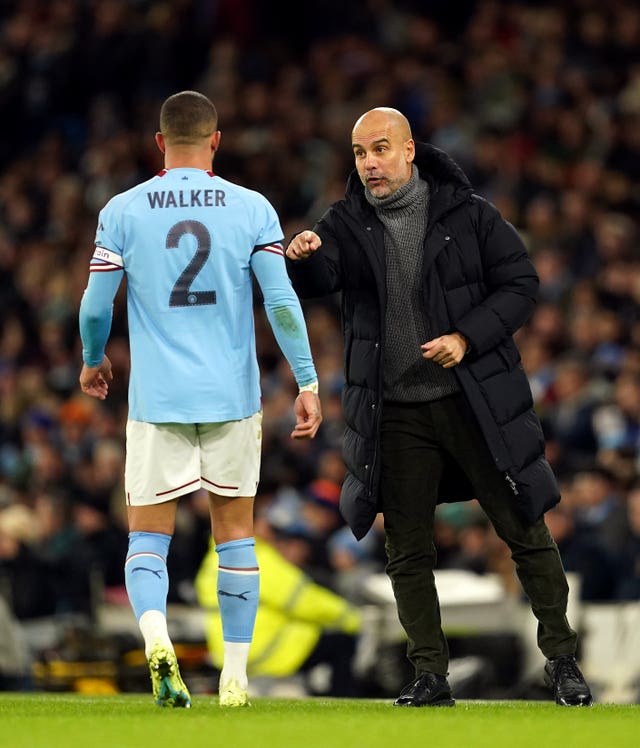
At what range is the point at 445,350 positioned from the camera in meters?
6.48

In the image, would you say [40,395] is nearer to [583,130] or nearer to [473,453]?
[583,130]

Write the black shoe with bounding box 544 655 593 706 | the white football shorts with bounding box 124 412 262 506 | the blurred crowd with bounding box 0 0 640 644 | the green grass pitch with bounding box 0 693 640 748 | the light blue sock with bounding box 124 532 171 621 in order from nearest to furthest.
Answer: the green grass pitch with bounding box 0 693 640 748 < the light blue sock with bounding box 124 532 171 621 < the white football shorts with bounding box 124 412 262 506 < the black shoe with bounding box 544 655 593 706 < the blurred crowd with bounding box 0 0 640 644

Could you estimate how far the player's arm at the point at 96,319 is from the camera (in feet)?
21.3

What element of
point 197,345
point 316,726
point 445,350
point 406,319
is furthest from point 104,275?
point 316,726

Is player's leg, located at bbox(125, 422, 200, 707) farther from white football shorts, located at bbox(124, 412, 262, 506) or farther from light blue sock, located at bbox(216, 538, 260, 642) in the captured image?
light blue sock, located at bbox(216, 538, 260, 642)

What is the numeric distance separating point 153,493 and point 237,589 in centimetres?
47

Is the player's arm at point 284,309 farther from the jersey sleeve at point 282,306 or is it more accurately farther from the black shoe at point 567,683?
the black shoe at point 567,683

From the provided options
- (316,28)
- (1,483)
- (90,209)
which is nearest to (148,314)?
(1,483)

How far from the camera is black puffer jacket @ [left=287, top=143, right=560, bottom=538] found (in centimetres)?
661

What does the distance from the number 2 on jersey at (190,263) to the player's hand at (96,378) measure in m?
0.45

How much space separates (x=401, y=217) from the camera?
22.4 feet

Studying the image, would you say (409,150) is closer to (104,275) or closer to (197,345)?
(197,345)

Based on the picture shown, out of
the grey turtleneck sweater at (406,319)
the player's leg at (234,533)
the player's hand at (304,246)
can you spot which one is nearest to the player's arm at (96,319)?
the player's leg at (234,533)

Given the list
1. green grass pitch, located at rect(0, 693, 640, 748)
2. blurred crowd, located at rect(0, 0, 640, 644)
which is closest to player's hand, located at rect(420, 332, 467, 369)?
green grass pitch, located at rect(0, 693, 640, 748)
